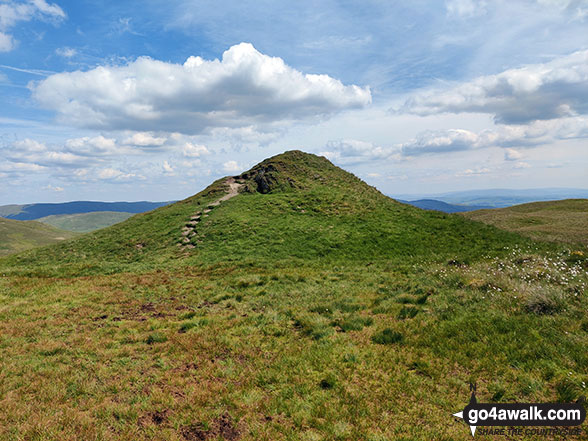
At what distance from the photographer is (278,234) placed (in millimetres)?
34438

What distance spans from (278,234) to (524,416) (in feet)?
Result: 95.4

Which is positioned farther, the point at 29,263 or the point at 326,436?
the point at 29,263

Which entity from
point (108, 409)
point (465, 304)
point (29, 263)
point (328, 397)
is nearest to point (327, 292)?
point (465, 304)

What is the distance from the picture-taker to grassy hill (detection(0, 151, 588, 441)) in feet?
22.3

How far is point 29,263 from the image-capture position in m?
34.5

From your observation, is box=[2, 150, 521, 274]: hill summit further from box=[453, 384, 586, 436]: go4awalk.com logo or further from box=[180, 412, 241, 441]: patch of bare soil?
box=[180, 412, 241, 441]: patch of bare soil

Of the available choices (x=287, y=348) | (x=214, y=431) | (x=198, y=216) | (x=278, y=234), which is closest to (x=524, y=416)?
(x=287, y=348)

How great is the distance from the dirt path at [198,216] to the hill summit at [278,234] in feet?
0.66

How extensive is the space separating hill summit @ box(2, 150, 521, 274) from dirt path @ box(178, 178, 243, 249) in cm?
20

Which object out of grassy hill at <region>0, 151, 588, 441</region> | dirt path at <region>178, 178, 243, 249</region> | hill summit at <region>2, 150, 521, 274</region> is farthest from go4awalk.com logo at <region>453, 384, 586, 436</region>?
dirt path at <region>178, 178, 243, 249</region>

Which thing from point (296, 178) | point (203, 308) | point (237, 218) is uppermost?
point (296, 178)

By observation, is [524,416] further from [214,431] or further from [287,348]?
[214,431]

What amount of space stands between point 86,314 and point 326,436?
1482 cm

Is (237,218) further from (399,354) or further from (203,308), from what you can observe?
(399,354)
